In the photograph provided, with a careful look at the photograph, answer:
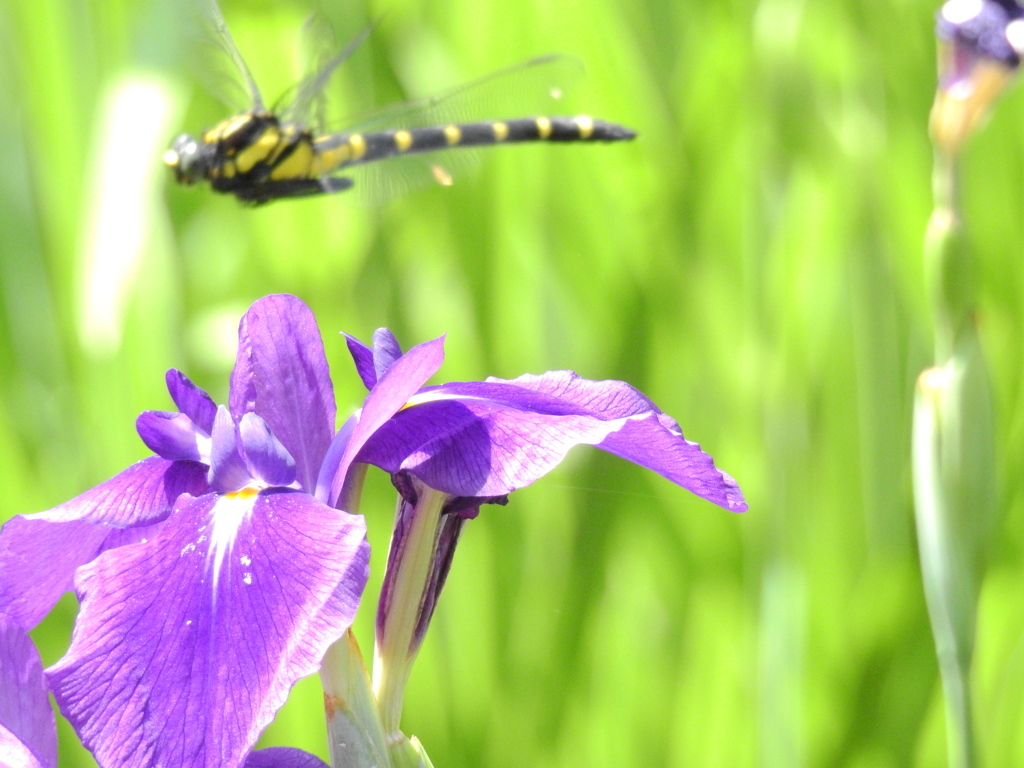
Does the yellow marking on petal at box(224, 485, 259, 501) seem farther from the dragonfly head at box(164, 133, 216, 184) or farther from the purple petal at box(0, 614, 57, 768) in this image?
the dragonfly head at box(164, 133, 216, 184)

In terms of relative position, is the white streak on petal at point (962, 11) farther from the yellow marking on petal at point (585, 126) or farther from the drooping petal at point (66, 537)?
the drooping petal at point (66, 537)

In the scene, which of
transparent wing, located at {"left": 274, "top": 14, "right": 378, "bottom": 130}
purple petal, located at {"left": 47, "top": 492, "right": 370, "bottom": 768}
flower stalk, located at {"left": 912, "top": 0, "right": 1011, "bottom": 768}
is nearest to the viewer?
purple petal, located at {"left": 47, "top": 492, "right": 370, "bottom": 768}

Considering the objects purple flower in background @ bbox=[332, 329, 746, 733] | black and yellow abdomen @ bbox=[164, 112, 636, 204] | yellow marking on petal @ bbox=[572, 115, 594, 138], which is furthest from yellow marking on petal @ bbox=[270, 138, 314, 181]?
purple flower in background @ bbox=[332, 329, 746, 733]

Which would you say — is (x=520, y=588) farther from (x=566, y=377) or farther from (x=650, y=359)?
(x=566, y=377)

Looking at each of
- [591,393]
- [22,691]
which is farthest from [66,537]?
[591,393]

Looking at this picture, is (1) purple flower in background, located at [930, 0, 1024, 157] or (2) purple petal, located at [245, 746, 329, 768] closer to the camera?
(2) purple petal, located at [245, 746, 329, 768]

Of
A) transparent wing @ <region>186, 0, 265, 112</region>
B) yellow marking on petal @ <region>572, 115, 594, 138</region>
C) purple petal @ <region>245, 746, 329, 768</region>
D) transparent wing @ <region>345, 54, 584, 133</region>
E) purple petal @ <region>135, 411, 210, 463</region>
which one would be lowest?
purple petal @ <region>245, 746, 329, 768</region>

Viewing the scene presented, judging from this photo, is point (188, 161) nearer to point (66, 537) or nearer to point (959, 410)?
point (66, 537)

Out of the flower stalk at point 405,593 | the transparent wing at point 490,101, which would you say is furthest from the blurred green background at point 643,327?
the flower stalk at point 405,593
